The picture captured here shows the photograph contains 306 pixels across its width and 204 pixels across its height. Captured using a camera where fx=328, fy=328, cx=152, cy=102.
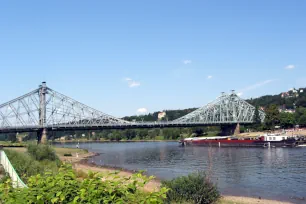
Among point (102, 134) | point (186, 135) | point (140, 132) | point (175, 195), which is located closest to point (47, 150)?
point (175, 195)

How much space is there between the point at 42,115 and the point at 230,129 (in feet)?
192

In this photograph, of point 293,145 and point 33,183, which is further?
point 293,145

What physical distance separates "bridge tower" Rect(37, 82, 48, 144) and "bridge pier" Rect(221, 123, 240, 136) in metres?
56.4

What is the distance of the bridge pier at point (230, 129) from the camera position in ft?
338

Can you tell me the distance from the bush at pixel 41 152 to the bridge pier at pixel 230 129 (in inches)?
2941

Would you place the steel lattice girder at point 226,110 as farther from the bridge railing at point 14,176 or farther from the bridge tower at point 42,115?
the bridge railing at point 14,176

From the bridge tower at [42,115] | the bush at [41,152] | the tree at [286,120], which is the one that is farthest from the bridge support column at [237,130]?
the bush at [41,152]

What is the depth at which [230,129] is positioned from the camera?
107 metres

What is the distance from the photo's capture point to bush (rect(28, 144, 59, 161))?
35.2m

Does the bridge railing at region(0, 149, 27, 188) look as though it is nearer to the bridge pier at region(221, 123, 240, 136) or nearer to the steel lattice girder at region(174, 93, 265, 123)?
the bridge pier at region(221, 123, 240, 136)

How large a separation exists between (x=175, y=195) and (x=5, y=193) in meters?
10.6

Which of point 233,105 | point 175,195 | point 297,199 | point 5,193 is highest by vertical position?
point 233,105

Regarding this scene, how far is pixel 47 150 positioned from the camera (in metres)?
36.5

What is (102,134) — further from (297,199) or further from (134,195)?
(134,195)
